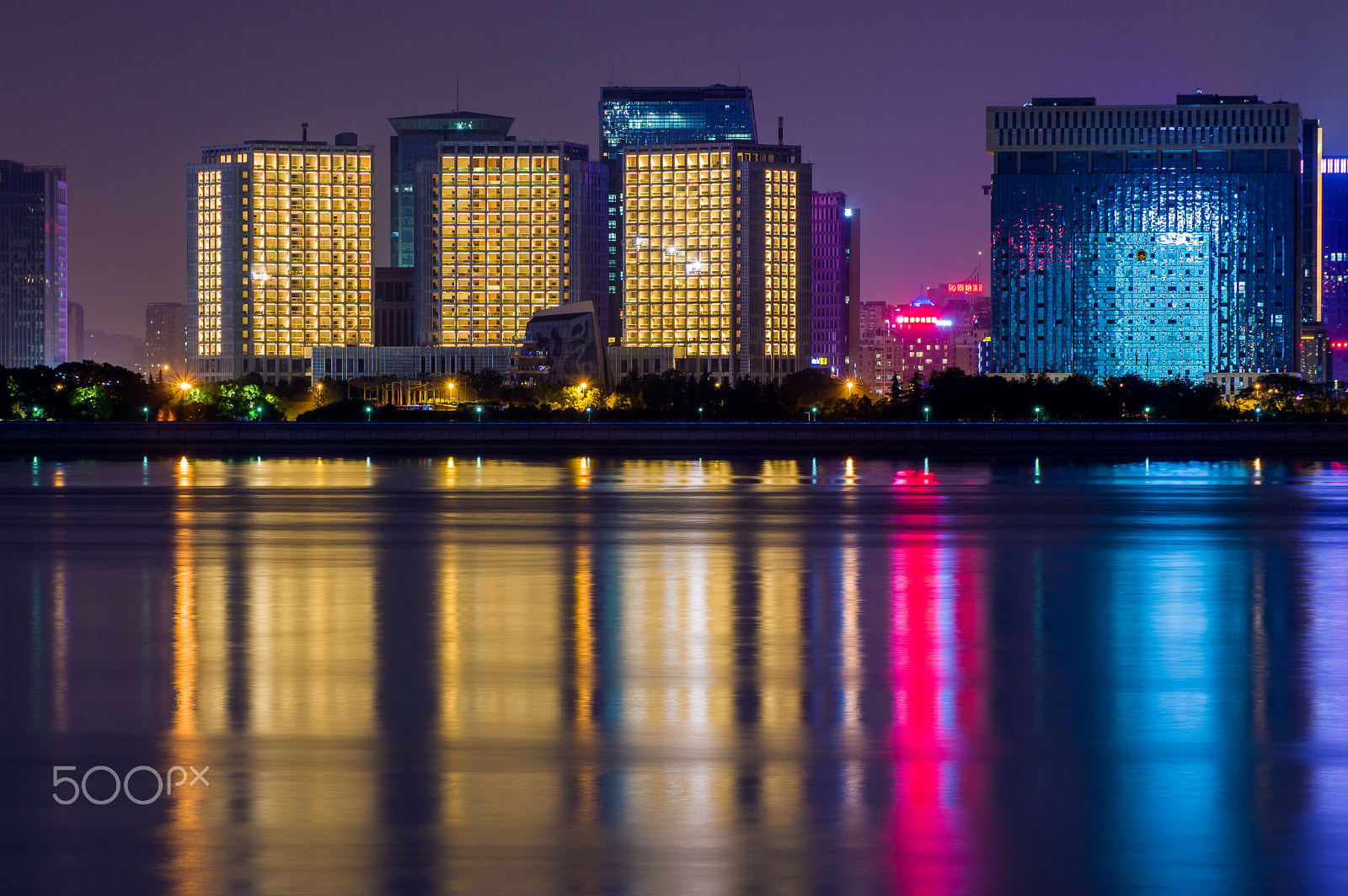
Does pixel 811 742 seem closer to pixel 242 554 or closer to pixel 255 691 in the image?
pixel 255 691

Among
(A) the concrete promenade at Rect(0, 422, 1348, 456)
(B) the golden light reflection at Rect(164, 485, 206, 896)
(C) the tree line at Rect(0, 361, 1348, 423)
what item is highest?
(C) the tree line at Rect(0, 361, 1348, 423)

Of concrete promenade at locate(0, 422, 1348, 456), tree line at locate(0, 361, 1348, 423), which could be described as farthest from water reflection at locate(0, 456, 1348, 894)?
tree line at locate(0, 361, 1348, 423)

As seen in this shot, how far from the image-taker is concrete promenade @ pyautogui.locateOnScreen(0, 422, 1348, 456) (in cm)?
9869

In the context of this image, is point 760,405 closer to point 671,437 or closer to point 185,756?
point 671,437

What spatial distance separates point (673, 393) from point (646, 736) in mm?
150012

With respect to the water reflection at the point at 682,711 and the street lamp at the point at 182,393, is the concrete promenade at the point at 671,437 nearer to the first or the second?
the street lamp at the point at 182,393

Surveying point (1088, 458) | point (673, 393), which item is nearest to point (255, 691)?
point (1088, 458)

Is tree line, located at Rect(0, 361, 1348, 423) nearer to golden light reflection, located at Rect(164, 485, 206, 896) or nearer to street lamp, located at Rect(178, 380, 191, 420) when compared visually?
street lamp, located at Rect(178, 380, 191, 420)

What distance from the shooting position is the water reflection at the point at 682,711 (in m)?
10.8

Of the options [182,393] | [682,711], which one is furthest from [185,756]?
[182,393]

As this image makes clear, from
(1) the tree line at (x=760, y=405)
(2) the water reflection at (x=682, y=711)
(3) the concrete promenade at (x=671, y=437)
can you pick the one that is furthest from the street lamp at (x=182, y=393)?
(2) the water reflection at (x=682, y=711)

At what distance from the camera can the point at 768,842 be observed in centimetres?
1105

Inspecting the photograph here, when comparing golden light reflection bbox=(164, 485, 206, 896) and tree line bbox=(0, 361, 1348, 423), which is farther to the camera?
tree line bbox=(0, 361, 1348, 423)

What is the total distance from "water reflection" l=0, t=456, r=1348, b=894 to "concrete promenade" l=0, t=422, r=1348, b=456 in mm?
64539
